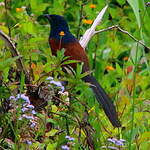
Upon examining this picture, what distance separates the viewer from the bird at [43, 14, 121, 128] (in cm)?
317

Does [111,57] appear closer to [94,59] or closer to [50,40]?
[94,59]

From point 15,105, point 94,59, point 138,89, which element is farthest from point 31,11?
point 15,105

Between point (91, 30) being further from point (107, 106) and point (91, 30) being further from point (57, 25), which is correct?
point (57, 25)

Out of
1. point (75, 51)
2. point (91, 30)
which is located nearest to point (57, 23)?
point (75, 51)

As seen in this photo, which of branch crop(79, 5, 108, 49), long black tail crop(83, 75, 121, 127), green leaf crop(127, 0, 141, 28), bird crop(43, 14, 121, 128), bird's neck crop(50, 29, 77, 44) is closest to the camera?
green leaf crop(127, 0, 141, 28)

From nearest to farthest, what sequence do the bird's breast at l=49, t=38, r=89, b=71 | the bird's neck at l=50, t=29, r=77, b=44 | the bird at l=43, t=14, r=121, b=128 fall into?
the bird at l=43, t=14, r=121, b=128 → the bird's breast at l=49, t=38, r=89, b=71 → the bird's neck at l=50, t=29, r=77, b=44

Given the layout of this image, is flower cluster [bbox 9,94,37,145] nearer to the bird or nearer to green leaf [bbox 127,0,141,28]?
green leaf [bbox 127,0,141,28]

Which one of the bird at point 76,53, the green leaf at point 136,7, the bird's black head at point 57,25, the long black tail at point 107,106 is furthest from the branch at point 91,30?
the green leaf at point 136,7

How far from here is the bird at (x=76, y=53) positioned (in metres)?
3.17

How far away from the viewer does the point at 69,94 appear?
260 centimetres

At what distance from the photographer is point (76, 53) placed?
3697mm

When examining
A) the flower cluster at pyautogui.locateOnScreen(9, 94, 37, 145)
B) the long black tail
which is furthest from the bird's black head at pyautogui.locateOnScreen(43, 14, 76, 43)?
the flower cluster at pyautogui.locateOnScreen(9, 94, 37, 145)

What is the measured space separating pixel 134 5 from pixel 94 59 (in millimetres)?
2541

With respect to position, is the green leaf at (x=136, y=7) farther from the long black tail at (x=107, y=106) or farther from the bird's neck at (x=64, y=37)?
the bird's neck at (x=64, y=37)
